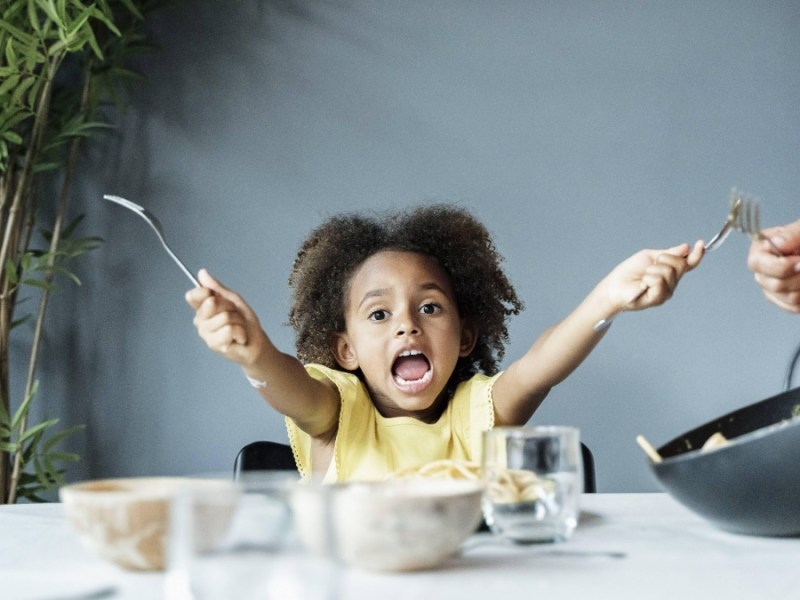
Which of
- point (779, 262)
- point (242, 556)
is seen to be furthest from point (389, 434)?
point (242, 556)

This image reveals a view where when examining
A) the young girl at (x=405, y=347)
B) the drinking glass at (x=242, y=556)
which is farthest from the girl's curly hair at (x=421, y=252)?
the drinking glass at (x=242, y=556)

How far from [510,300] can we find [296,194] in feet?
2.07

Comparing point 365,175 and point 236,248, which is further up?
point 365,175

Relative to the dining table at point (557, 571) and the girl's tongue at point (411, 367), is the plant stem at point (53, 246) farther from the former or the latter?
the dining table at point (557, 571)

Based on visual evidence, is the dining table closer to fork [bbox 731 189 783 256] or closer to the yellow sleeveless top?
fork [bbox 731 189 783 256]

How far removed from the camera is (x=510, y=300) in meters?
1.72

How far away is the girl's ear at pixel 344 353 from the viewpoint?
5.28 ft

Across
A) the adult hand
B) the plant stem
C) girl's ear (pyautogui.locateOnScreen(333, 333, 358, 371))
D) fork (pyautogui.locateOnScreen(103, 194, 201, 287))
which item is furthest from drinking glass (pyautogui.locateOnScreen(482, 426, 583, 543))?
the plant stem

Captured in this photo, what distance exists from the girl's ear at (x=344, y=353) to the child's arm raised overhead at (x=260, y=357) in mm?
114

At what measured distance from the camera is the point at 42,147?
190 centimetres

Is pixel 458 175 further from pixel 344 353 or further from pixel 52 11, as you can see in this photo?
pixel 52 11

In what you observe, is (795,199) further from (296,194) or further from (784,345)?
(296,194)

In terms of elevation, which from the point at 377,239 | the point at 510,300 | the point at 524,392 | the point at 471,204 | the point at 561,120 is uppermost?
the point at 561,120

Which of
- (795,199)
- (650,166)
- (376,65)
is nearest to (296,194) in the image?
(376,65)
